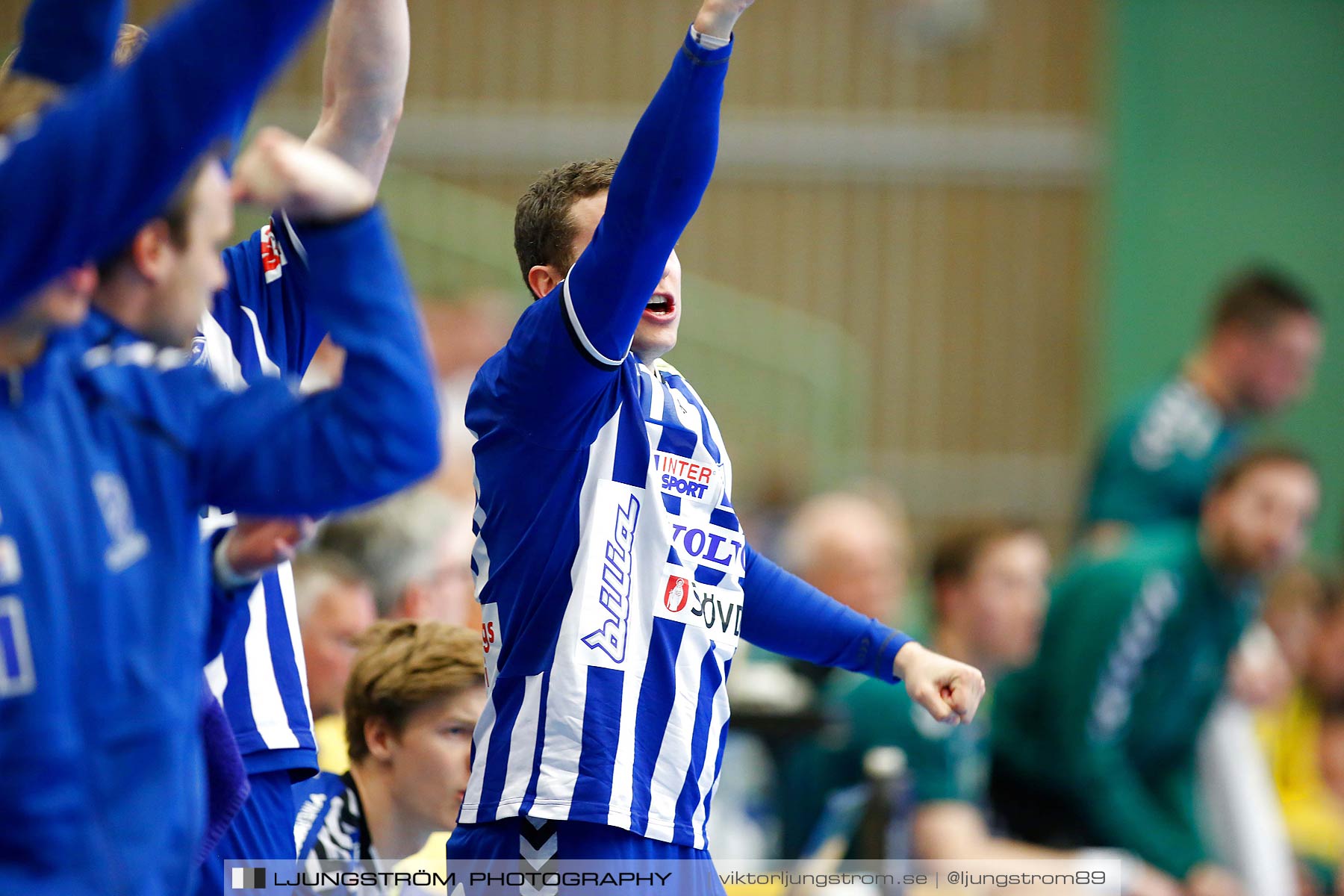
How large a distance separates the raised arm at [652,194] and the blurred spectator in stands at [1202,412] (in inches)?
191

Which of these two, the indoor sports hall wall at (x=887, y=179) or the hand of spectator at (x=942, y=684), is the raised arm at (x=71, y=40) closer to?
the hand of spectator at (x=942, y=684)

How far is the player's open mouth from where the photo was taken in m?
2.28

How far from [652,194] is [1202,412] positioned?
5.09 metres

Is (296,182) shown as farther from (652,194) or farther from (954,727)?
(954,727)

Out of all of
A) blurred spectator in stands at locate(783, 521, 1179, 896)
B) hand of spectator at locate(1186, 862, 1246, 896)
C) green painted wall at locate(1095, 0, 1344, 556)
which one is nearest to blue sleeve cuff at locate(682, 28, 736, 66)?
blurred spectator in stands at locate(783, 521, 1179, 896)

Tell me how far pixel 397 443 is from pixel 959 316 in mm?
11083

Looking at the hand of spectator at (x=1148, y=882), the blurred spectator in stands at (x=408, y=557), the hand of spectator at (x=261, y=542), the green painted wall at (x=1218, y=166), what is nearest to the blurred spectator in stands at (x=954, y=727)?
the hand of spectator at (x=1148, y=882)

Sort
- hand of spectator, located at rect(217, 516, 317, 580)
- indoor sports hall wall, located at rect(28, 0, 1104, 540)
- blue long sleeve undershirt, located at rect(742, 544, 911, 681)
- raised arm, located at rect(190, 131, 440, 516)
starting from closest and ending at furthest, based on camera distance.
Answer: raised arm, located at rect(190, 131, 440, 516)
hand of spectator, located at rect(217, 516, 317, 580)
blue long sleeve undershirt, located at rect(742, 544, 911, 681)
indoor sports hall wall, located at rect(28, 0, 1104, 540)

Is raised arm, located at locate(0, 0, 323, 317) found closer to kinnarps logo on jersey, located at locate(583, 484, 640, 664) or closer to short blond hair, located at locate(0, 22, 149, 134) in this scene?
short blond hair, located at locate(0, 22, 149, 134)

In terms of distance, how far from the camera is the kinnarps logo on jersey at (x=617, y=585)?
2166mm

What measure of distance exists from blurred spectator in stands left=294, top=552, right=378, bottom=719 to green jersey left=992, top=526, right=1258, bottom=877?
3079 mm

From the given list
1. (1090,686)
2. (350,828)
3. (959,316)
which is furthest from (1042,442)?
(350,828)

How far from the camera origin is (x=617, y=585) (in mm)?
2191

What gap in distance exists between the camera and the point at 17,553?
1.47 metres
